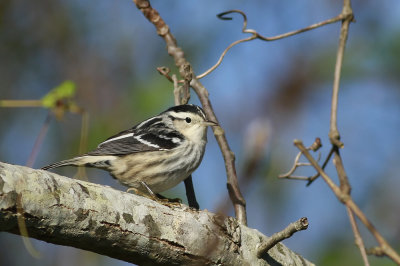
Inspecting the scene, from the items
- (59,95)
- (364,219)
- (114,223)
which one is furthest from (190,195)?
(364,219)

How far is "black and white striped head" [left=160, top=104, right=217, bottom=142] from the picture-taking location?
5.93 metres

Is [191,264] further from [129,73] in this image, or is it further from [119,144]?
[129,73]

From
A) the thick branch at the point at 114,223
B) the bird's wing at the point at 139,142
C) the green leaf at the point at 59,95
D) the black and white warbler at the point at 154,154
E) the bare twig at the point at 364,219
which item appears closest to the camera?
the bare twig at the point at 364,219

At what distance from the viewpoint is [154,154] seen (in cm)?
572

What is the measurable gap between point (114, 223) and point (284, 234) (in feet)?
2.85

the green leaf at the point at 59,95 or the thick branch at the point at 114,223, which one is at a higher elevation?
the green leaf at the point at 59,95

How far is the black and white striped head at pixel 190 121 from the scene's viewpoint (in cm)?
593

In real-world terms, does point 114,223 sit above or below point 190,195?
below

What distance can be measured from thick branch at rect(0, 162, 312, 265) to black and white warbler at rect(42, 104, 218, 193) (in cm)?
200

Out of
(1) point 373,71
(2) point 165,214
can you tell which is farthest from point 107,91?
(2) point 165,214

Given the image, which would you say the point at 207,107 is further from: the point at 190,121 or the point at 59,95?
the point at 59,95

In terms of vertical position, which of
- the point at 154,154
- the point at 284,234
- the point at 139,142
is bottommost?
the point at 284,234

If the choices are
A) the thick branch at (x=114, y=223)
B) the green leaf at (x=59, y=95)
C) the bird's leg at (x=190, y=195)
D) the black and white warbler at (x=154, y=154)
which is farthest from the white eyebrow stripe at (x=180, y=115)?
the thick branch at (x=114, y=223)

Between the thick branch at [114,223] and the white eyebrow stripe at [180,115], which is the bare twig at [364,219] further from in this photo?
the white eyebrow stripe at [180,115]
